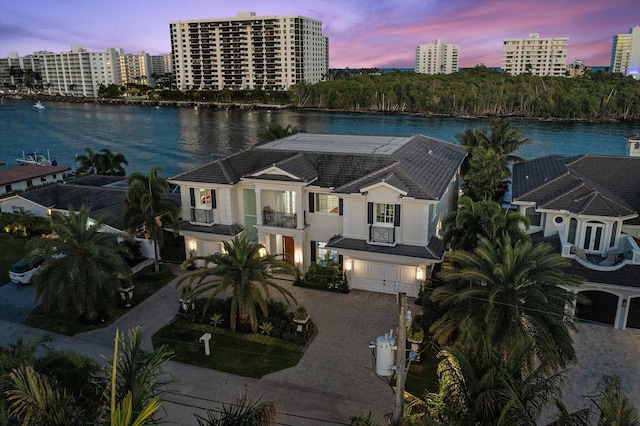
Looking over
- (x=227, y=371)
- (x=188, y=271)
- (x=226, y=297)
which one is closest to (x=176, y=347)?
(x=227, y=371)

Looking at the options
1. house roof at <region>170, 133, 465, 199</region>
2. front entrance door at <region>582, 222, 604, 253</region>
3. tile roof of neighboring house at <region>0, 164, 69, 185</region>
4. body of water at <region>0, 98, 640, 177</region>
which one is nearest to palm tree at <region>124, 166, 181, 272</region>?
house roof at <region>170, 133, 465, 199</region>

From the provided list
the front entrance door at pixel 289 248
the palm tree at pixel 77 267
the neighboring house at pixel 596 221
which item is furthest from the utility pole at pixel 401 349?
the front entrance door at pixel 289 248

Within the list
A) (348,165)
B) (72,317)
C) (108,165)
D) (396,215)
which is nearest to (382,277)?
(396,215)

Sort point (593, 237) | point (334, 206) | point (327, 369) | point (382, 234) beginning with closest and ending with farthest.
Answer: point (327, 369) < point (593, 237) < point (382, 234) < point (334, 206)

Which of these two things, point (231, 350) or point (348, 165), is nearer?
point (231, 350)

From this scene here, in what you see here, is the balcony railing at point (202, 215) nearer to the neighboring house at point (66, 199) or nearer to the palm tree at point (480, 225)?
the neighboring house at point (66, 199)

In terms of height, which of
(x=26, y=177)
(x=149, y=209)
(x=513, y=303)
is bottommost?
(x=26, y=177)

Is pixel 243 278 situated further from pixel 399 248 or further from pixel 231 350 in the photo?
pixel 399 248
